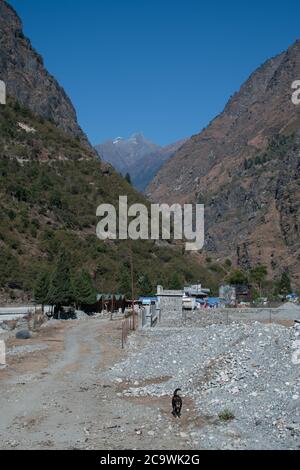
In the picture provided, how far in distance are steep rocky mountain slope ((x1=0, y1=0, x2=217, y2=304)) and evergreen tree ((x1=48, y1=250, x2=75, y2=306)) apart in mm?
5159

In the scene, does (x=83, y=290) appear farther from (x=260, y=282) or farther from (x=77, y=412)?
(x=260, y=282)

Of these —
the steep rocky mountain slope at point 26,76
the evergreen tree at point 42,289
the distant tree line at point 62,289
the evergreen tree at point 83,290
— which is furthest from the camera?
the steep rocky mountain slope at point 26,76

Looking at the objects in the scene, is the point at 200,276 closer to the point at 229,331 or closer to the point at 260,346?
the point at 229,331

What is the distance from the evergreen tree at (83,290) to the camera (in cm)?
6369

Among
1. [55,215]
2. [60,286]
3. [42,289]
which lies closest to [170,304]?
[60,286]

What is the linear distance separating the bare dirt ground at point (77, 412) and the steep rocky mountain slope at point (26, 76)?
11139cm

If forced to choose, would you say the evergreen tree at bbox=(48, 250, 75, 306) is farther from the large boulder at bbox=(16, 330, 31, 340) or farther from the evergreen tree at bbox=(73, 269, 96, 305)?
the large boulder at bbox=(16, 330, 31, 340)

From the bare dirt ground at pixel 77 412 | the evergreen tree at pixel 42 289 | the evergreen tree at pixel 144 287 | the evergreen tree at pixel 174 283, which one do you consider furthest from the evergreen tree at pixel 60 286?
the bare dirt ground at pixel 77 412

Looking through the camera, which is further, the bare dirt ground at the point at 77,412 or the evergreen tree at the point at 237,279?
the evergreen tree at the point at 237,279

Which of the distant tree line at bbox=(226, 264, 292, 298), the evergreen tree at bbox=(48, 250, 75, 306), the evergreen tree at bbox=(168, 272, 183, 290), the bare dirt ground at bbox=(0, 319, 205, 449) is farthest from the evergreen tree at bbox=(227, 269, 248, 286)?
the bare dirt ground at bbox=(0, 319, 205, 449)

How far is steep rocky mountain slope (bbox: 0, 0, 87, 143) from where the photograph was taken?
133 m

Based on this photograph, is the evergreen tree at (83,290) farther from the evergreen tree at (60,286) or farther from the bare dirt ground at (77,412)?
the bare dirt ground at (77,412)

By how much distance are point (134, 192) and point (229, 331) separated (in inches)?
3271

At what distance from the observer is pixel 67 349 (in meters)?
34.7
